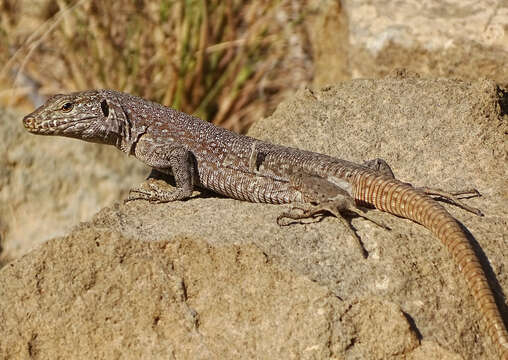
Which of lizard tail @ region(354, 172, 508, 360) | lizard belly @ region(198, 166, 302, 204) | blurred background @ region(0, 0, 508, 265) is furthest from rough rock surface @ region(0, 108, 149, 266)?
lizard tail @ region(354, 172, 508, 360)

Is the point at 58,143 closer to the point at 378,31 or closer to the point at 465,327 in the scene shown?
the point at 378,31

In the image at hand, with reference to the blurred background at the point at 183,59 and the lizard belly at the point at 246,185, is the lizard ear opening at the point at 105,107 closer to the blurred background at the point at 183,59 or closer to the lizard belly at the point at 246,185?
the lizard belly at the point at 246,185

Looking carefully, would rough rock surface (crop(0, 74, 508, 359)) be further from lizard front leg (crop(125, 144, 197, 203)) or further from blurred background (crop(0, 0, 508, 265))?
blurred background (crop(0, 0, 508, 265))

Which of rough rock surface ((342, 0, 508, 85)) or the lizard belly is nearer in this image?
the lizard belly

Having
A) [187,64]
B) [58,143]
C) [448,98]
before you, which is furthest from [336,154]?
[187,64]

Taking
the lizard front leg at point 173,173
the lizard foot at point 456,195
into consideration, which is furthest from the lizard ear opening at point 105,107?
the lizard foot at point 456,195
